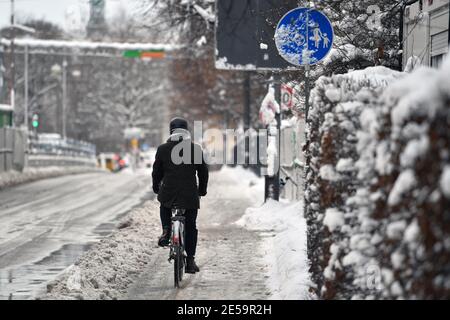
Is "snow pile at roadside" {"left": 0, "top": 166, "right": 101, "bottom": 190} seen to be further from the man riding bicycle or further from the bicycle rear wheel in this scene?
the bicycle rear wheel

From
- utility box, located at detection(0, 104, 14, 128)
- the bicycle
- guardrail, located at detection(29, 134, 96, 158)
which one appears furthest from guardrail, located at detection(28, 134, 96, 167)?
the bicycle

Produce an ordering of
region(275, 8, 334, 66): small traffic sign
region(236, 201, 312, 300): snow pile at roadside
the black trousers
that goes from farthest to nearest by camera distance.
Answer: region(275, 8, 334, 66): small traffic sign
the black trousers
region(236, 201, 312, 300): snow pile at roadside

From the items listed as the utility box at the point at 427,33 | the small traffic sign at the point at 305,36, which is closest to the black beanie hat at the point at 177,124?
the small traffic sign at the point at 305,36

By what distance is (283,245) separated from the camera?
13828mm

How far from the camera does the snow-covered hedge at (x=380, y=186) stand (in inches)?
207

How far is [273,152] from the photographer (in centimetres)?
2052

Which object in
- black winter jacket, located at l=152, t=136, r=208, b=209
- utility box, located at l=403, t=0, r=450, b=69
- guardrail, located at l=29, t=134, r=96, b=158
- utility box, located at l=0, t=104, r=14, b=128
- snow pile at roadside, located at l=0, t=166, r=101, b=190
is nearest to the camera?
black winter jacket, located at l=152, t=136, r=208, b=209

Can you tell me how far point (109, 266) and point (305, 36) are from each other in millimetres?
3609

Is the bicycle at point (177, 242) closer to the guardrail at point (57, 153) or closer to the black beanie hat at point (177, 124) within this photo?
the black beanie hat at point (177, 124)

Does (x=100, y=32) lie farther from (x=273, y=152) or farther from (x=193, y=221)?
(x=193, y=221)

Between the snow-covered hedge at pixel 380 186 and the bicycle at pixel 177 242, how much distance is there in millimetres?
1603

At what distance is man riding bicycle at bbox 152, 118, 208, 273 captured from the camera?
1054cm

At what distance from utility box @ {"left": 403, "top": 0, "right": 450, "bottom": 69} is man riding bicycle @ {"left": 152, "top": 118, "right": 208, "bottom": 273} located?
3.69m
